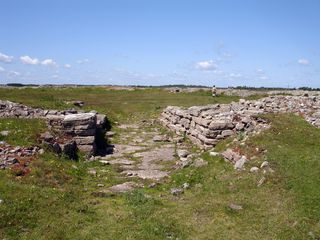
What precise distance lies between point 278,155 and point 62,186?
8845mm

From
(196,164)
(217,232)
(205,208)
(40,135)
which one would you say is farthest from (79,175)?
(217,232)

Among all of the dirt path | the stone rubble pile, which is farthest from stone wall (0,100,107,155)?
the stone rubble pile

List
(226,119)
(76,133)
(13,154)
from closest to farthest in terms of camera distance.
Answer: (13,154) → (76,133) → (226,119)

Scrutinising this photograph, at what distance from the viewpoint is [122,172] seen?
63.3 feet

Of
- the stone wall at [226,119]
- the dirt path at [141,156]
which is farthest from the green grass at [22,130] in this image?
the stone wall at [226,119]

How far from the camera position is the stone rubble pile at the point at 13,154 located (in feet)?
53.1

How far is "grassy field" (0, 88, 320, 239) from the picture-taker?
11.8m

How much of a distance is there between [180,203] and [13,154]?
7553mm

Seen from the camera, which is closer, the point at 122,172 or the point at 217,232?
the point at 217,232

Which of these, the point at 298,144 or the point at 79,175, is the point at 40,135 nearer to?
the point at 79,175

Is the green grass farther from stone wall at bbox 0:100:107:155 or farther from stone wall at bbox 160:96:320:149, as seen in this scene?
stone wall at bbox 160:96:320:149

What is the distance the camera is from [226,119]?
81.0ft

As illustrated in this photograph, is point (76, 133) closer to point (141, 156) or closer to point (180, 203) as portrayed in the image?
point (141, 156)

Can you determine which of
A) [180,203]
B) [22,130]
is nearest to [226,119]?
[180,203]
